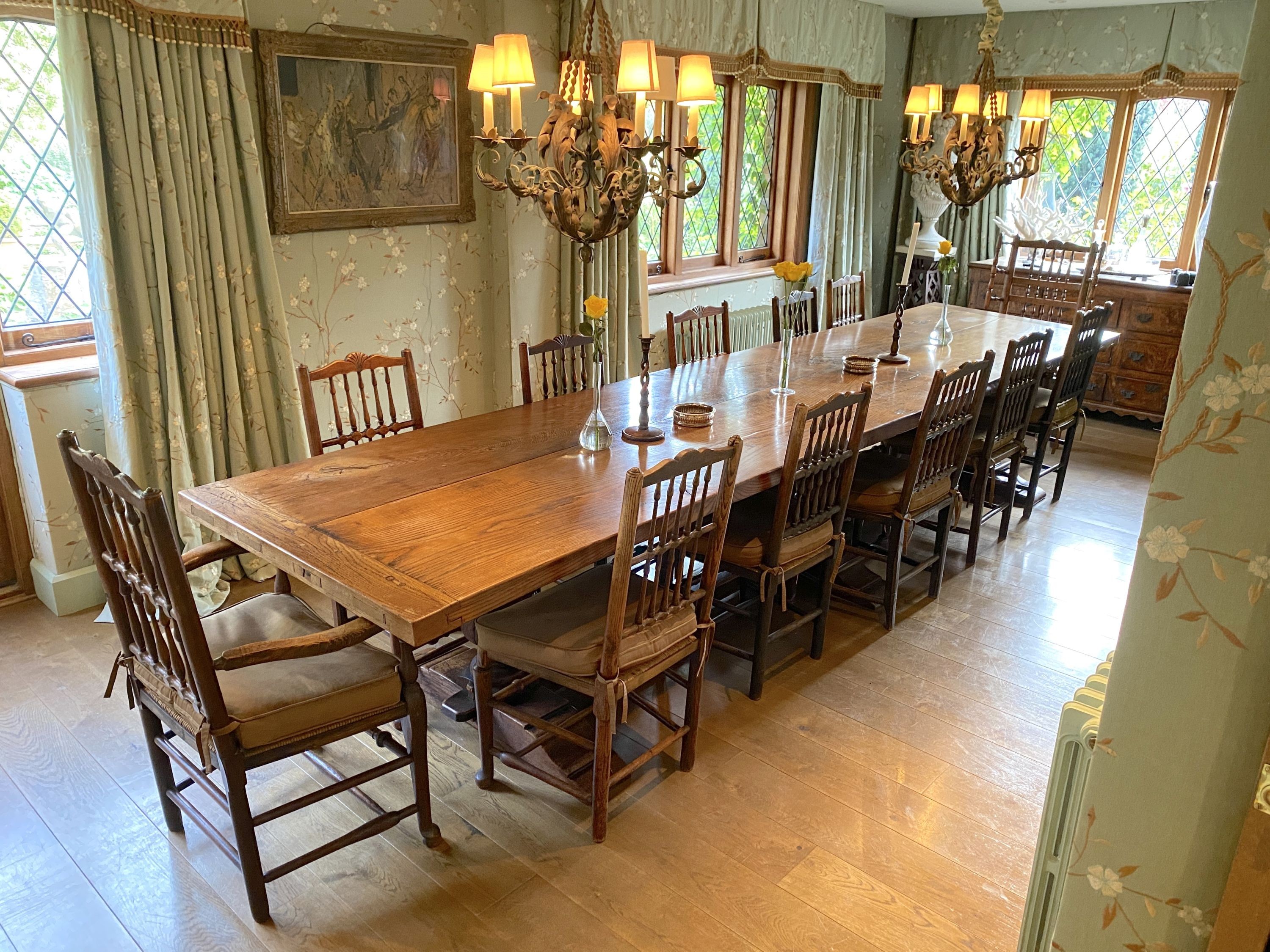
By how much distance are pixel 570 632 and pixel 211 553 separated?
36.5 inches

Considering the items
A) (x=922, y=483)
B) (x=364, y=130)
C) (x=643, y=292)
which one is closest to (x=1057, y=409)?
(x=922, y=483)

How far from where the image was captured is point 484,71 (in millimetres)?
Result: 2502

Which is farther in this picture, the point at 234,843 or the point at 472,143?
the point at 472,143

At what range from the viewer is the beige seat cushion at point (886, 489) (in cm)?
323

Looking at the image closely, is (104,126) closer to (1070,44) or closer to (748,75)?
(748,75)

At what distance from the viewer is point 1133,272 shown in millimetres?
5805

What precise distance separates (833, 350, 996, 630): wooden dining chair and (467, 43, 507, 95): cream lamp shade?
1.61 metres

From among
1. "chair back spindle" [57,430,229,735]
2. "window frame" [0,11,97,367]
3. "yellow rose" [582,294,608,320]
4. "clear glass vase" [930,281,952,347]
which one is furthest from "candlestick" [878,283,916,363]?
"window frame" [0,11,97,367]

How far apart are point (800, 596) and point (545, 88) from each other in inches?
101

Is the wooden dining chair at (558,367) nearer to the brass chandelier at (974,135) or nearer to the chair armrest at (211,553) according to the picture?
→ the chair armrest at (211,553)

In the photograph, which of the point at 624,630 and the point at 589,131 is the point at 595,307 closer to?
the point at 589,131

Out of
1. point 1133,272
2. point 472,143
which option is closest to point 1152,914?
point 472,143

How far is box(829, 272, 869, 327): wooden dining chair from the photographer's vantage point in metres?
4.62

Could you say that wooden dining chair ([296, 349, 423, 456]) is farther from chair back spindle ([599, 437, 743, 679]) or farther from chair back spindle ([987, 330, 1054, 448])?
chair back spindle ([987, 330, 1054, 448])
